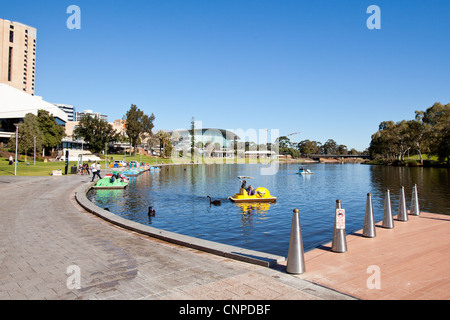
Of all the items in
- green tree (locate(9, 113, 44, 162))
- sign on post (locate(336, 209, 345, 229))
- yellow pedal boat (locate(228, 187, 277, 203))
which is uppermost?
green tree (locate(9, 113, 44, 162))

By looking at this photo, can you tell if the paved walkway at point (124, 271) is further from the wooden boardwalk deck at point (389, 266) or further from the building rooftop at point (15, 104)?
the building rooftop at point (15, 104)

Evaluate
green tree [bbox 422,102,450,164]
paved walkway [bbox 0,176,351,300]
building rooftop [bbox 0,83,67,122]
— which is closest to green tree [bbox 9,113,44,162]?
building rooftop [bbox 0,83,67,122]

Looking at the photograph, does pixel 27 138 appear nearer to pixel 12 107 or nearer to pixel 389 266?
pixel 12 107

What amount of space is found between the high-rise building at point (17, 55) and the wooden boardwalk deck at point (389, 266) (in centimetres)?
16335

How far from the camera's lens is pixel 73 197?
20938 mm

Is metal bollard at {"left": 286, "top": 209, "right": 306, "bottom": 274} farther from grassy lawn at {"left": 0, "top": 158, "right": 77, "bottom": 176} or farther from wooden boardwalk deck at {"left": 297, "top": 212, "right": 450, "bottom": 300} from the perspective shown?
grassy lawn at {"left": 0, "top": 158, "right": 77, "bottom": 176}

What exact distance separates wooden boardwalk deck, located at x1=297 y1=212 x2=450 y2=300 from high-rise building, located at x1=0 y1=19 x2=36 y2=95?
163 meters

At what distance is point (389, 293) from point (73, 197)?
20.3 meters

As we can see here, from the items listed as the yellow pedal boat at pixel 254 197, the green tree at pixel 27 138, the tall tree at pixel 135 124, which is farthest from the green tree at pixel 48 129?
the yellow pedal boat at pixel 254 197

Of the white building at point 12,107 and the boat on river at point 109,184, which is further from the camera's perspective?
the white building at point 12,107

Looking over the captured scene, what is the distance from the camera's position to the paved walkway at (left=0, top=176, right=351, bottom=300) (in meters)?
5.59

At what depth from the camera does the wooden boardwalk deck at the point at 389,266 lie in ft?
19.0
